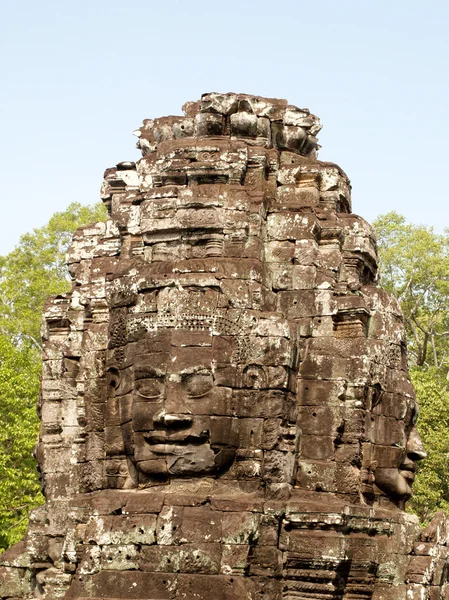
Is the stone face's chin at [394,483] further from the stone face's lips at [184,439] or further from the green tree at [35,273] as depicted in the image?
the green tree at [35,273]

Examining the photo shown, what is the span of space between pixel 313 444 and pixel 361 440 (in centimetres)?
56

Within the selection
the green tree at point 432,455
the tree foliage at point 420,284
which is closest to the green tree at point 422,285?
the tree foliage at point 420,284

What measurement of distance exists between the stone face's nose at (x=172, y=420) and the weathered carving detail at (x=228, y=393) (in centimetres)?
2

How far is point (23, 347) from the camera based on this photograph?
1383 inches

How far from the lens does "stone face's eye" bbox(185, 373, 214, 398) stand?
47.4 ft

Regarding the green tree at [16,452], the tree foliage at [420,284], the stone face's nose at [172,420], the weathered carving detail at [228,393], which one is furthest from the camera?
the tree foliage at [420,284]

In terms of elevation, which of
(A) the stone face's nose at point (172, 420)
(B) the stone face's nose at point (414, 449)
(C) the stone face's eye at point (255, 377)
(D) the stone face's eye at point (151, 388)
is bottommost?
(B) the stone face's nose at point (414, 449)

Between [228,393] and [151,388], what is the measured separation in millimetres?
853

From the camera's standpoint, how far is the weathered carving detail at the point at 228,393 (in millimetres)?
14102

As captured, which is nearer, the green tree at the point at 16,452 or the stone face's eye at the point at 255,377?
the stone face's eye at the point at 255,377

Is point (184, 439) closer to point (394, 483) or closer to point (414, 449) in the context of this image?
point (394, 483)

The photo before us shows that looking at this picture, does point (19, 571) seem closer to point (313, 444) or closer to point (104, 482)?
point (104, 482)

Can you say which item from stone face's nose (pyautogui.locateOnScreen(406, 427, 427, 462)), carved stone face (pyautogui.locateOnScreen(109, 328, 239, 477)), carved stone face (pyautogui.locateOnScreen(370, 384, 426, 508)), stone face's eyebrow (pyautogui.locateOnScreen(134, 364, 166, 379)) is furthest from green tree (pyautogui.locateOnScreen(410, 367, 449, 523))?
stone face's eyebrow (pyautogui.locateOnScreen(134, 364, 166, 379))

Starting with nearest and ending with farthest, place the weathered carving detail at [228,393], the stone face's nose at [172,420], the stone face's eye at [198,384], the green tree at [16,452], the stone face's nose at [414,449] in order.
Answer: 1. the weathered carving detail at [228,393]
2. the stone face's nose at [172,420]
3. the stone face's eye at [198,384]
4. the stone face's nose at [414,449]
5. the green tree at [16,452]
